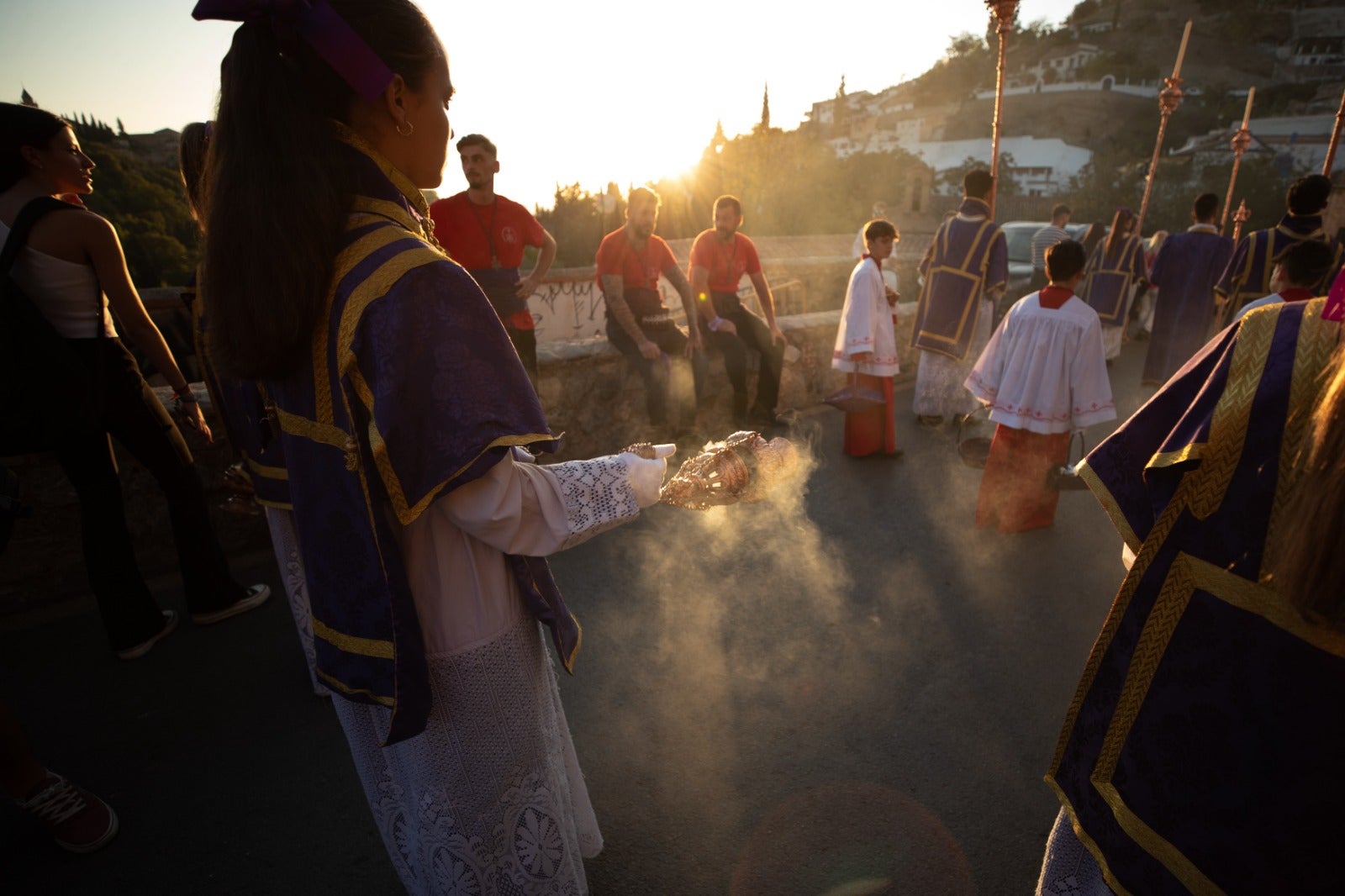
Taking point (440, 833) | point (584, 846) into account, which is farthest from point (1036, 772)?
point (440, 833)

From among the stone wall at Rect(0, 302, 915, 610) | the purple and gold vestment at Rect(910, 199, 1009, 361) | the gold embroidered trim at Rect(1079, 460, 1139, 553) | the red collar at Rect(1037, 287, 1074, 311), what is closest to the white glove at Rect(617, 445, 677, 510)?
the gold embroidered trim at Rect(1079, 460, 1139, 553)

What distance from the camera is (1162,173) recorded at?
34812mm

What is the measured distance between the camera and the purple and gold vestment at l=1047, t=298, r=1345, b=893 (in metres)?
1.03

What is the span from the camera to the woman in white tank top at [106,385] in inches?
93.2

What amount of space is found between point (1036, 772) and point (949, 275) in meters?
4.45

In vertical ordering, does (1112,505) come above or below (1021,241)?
above

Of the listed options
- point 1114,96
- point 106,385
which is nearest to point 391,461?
point 106,385

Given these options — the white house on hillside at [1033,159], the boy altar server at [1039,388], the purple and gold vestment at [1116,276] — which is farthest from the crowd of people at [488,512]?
the white house on hillside at [1033,159]

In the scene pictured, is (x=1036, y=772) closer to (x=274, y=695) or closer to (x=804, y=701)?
(x=804, y=701)

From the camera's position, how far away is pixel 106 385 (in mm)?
2648

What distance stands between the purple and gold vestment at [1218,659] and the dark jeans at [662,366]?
370 cm

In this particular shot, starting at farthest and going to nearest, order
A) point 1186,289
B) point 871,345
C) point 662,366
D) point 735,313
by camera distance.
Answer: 1. point 1186,289
2. point 735,313
3. point 871,345
4. point 662,366

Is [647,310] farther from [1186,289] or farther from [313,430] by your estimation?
[1186,289]

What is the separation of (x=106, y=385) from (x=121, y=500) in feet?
1.55
